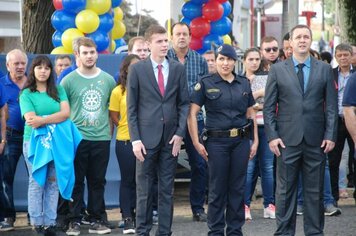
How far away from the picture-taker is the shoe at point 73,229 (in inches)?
352

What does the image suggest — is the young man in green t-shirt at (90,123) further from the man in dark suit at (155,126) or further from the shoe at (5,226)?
the man in dark suit at (155,126)

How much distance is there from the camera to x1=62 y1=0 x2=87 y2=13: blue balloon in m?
12.0

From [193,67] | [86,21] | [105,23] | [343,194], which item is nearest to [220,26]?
[105,23]

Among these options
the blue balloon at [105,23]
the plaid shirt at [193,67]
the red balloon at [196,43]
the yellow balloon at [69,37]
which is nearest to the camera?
the plaid shirt at [193,67]

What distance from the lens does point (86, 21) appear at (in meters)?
12.0

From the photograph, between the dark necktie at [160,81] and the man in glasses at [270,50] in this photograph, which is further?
the man in glasses at [270,50]

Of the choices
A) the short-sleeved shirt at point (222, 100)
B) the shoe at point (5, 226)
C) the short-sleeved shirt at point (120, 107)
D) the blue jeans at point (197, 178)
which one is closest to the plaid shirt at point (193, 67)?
the blue jeans at point (197, 178)

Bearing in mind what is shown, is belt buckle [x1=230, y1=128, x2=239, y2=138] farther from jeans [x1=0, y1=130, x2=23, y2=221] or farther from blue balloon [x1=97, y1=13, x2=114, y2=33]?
blue balloon [x1=97, y1=13, x2=114, y2=33]

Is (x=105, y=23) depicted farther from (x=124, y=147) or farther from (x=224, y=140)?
(x=224, y=140)

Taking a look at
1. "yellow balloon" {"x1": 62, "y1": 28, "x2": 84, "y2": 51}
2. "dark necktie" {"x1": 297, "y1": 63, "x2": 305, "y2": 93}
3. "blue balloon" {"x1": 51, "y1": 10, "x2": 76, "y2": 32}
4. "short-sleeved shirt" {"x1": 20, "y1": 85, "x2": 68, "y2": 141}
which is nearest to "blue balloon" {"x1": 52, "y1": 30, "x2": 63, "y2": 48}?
"blue balloon" {"x1": 51, "y1": 10, "x2": 76, "y2": 32}

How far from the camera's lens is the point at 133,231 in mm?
8891

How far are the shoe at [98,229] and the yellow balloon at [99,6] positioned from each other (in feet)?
14.0

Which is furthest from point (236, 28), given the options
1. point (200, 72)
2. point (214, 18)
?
point (200, 72)

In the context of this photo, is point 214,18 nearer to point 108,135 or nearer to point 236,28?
point 108,135
